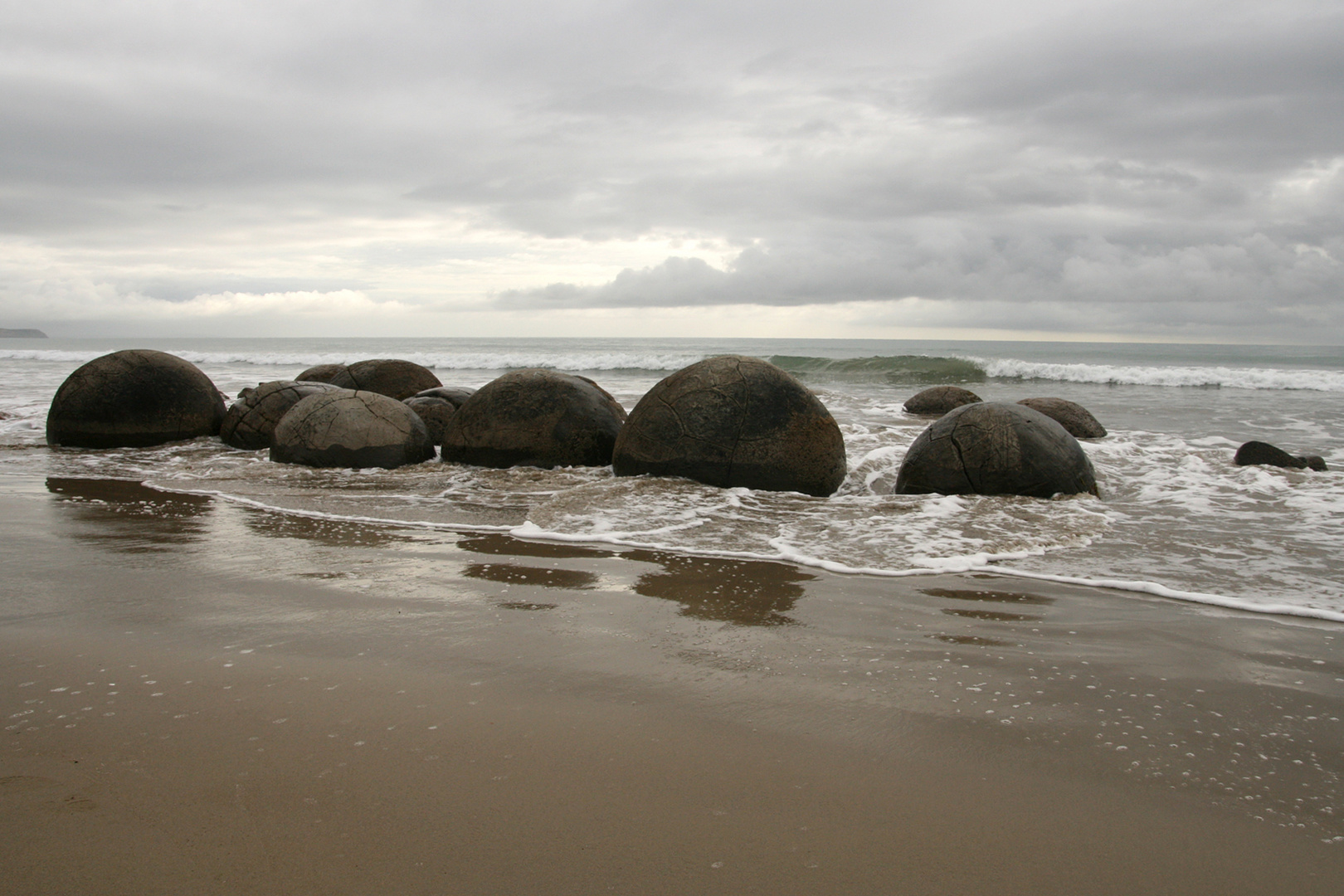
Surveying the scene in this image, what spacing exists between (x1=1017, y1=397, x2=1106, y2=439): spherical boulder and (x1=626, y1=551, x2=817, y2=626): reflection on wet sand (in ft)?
26.5

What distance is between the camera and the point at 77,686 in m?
2.94

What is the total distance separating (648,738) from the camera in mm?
2627

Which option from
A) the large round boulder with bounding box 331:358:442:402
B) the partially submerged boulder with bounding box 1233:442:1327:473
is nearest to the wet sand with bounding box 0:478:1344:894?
the partially submerged boulder with bounding box 1233:442:1327:473

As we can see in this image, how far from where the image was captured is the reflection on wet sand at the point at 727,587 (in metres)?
3.96

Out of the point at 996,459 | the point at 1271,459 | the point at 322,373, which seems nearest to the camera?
the point at 996,459

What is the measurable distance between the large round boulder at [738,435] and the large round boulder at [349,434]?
8.42ft

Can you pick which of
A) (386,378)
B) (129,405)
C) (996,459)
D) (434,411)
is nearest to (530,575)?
(996,459)

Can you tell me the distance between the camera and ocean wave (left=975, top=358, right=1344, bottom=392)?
25984 mm

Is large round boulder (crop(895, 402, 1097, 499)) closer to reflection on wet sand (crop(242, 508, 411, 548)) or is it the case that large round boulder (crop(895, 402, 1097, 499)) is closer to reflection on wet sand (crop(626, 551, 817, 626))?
reflection on wet sand (crop(626, 551, 817, 626))

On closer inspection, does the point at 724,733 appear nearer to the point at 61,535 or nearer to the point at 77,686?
the point at 77,686

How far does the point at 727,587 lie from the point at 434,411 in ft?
21.1

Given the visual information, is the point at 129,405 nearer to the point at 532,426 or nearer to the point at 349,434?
the point at 349,434

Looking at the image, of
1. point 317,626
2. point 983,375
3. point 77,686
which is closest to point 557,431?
point 317,626

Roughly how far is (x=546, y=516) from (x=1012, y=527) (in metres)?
3.36
